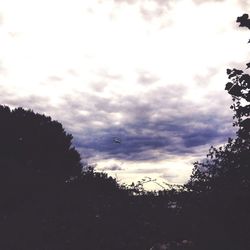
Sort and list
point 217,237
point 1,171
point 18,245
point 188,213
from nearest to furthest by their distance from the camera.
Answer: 1. point 217,237
2. point 188,213
3. point 18,245
4. point 1,171

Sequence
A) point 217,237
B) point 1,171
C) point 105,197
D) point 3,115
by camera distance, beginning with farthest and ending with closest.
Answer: point 3,115
point 1,171
point 105,197
point 217,237

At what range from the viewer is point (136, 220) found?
13789 millimetres

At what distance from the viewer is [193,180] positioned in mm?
13656

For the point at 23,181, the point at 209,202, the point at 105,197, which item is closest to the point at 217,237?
the point at 209,202

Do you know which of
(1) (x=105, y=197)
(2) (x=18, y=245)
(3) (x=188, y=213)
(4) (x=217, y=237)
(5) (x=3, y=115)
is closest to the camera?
(4) (x=217, y=237)

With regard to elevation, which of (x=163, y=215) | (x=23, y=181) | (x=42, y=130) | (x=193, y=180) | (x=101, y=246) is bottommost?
(x=101, y=246)

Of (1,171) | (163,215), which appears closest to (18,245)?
(163,215)

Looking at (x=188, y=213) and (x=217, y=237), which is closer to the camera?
(x=217, y=237)

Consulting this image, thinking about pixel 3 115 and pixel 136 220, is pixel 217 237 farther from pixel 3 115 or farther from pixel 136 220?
pixel 3 115

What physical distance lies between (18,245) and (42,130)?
32.4 metres

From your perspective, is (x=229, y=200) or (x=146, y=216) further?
(x=146, y=216)

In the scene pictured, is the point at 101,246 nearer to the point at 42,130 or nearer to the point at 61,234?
the point at 61,234

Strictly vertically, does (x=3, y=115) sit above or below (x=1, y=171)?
above

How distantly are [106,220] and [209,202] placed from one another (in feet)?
12.4
